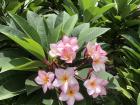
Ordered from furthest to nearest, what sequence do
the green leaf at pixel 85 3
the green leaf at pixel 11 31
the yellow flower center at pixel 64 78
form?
the green leaf at pixel 85 3 < the green leaf at pixel 11 31 < the yellow flower center at pixel 64 78

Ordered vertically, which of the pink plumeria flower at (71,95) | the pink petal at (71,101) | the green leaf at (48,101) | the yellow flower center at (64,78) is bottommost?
the green leaf at (48,101)

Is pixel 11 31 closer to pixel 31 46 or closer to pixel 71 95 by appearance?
pixel 31 46

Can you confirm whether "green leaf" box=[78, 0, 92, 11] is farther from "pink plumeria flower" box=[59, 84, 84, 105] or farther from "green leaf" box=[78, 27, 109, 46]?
"pink plumeria flower" box=[59, 84, 84, 105]

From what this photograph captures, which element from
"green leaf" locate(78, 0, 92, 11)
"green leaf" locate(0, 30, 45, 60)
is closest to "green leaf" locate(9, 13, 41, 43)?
"green leaf" locate(0, 30, 45, 60)

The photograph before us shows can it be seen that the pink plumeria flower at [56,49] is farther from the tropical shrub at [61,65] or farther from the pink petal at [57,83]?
the pink petal at [57,83]

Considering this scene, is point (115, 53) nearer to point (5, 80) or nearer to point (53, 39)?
point (53, 39)

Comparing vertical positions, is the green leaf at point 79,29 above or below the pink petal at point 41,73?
above

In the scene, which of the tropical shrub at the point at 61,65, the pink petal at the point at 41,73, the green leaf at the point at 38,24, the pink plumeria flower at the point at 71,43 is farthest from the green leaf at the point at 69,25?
the pink petal at the point at 41,73

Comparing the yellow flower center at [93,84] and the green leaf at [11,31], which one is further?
the green leaf at [11,31]
